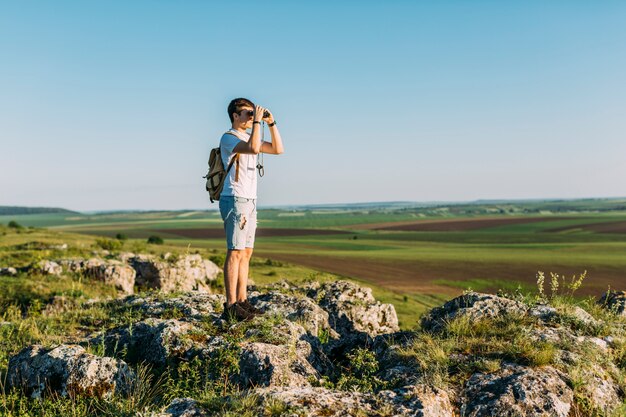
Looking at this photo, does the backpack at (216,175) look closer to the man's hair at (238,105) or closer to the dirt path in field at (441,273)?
the man's hair at (238,105)

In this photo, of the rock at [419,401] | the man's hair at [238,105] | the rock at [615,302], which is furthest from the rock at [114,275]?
the rock at [615,302]

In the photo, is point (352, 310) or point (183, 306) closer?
point (183, 306)

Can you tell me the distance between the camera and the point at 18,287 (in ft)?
43.7

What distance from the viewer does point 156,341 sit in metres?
6.01

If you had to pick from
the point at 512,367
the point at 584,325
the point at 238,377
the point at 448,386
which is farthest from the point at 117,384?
the point at 584,325

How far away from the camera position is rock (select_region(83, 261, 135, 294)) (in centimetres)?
1557

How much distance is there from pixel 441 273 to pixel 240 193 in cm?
4018

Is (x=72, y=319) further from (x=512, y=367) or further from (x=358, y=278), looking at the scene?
(x=358, y=278)

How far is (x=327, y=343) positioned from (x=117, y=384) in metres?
3.29

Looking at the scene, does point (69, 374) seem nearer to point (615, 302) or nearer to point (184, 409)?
point (184, 409)

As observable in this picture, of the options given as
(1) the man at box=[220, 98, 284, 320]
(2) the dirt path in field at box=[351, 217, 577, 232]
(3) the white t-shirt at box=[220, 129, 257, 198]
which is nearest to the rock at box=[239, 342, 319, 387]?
(1) the man at box=[220, 98, 284, 320]

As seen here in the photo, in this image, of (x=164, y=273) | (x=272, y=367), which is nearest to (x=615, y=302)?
(x=272, y=367)

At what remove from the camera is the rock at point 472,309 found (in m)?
6.91

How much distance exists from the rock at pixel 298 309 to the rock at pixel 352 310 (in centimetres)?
93
